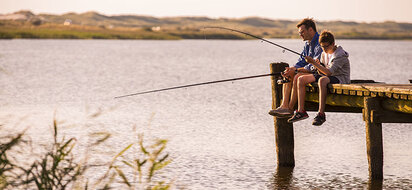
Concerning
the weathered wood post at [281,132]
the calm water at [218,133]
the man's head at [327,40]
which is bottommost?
the calm water at [218,133]

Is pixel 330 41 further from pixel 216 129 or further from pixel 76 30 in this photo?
pixel 76 30

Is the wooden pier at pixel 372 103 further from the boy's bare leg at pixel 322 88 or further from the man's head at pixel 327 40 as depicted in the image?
the man's head at pixel 327 40

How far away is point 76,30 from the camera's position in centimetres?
14488

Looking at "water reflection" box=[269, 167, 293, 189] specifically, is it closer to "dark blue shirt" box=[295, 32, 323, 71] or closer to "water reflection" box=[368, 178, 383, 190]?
"water reflection" box=[368, 178, 383, 190]

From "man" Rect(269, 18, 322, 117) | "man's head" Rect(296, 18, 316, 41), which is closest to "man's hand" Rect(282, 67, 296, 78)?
"man" Rect(269, 18, 322, 117)

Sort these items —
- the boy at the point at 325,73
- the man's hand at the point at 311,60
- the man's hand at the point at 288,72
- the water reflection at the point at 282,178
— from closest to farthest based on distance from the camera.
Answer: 1. the man's hand at the point at 311,60
2. the boy at the point at 325,73
3. the man's hand at the point at 288,72
4. the water reflection at the point at 282,178

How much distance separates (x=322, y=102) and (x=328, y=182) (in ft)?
5.37

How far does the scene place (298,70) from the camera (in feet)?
30.9

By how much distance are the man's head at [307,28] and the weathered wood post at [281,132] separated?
87cm

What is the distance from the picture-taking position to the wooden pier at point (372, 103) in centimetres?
868

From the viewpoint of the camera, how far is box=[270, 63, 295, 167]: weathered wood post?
10.3m

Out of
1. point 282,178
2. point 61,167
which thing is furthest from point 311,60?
point 61,167

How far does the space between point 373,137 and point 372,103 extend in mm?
583

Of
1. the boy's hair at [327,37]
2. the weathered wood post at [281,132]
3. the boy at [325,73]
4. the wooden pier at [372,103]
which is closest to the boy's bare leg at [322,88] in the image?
the boy at [325,73]
